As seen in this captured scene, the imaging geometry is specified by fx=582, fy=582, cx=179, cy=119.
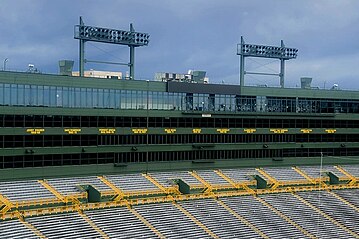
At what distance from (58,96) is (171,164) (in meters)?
15.4

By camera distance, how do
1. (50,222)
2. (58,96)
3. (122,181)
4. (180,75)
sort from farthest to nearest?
(180,75) → (122,181) → (58,96) → (50,222)

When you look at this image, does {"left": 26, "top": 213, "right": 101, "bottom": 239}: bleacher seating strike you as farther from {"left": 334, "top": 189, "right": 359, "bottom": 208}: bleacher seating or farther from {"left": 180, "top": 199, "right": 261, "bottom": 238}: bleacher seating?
{"left": 334, "top": 189, "right": 359, "bottom": 208}: bleacher seating

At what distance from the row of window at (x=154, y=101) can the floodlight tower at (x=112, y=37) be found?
15.2 ft

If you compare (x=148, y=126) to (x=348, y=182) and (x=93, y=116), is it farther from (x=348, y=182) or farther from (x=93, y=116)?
(x=348, y=182)

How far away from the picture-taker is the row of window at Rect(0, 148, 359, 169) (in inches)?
2141

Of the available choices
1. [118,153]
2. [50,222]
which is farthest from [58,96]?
[50,222]

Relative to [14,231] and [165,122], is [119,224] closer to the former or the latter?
[14,231]

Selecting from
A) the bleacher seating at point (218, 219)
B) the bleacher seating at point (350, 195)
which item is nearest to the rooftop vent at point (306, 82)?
the bleacher seating at point (350, 195)

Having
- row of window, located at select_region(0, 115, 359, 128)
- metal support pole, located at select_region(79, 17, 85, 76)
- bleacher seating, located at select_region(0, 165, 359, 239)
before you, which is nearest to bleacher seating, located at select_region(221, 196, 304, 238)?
bleacher seating, located at select_region(0, 165, 359, 239)

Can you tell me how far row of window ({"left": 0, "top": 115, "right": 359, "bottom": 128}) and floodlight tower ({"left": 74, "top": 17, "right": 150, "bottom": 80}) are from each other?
6.41m

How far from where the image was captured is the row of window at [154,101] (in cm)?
5431

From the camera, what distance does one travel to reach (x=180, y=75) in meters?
72.2

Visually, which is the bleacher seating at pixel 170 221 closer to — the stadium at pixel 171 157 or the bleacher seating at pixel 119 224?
the stadium at pixel 171 157

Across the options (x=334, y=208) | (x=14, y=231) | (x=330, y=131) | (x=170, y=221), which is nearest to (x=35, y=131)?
(x=14, y=231)
